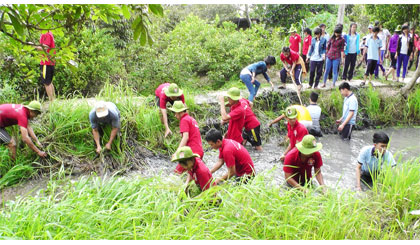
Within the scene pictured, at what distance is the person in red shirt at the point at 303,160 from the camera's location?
4.20 metres

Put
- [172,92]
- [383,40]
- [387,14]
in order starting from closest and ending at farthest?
[172,92], [383,40], [387,14]

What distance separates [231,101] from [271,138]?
2295 millimetres

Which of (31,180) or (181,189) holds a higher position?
(181,189)

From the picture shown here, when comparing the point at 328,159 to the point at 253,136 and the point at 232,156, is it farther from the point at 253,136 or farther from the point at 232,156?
the point at 232,156

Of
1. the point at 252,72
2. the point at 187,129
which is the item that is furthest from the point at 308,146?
the point at 252,72

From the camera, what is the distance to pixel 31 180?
5.37 m

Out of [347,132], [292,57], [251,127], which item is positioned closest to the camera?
[251,127]

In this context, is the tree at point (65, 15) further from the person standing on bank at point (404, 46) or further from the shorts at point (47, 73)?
the person standing on bank at point (404, 46)

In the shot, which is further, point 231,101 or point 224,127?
point 224,127

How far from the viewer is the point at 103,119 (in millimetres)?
5559

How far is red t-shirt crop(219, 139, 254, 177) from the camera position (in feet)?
13.9

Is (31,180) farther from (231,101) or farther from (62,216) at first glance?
(231,101)

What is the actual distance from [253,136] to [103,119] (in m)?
2.81
